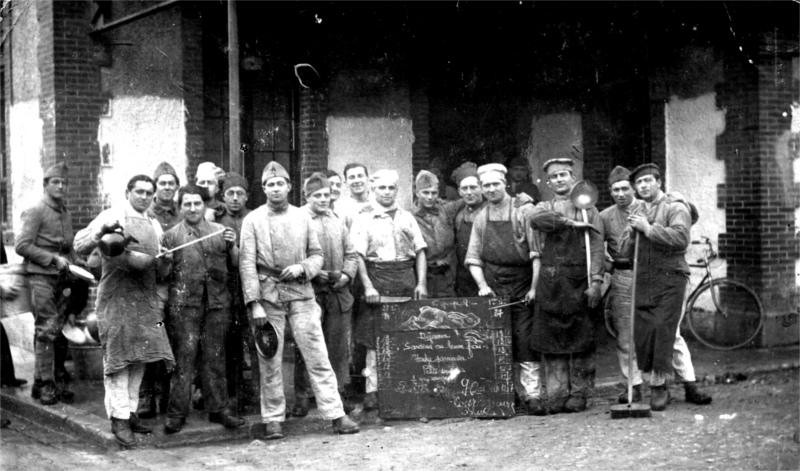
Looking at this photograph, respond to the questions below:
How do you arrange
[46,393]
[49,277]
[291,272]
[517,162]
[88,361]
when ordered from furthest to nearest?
1. [517,162]
2. [88,361]
3. [49,277]
4. [46,393]
5. [291,272]

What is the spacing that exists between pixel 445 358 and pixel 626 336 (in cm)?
159

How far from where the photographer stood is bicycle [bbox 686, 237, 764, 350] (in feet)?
33.5

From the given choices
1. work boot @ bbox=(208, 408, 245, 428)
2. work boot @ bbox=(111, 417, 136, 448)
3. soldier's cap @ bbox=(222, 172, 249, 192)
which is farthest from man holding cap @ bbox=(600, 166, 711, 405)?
work boot @ bbox=(111, 417, 136, 448)

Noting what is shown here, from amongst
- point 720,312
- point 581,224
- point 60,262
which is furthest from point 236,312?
point 720,312

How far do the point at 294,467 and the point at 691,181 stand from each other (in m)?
6.94

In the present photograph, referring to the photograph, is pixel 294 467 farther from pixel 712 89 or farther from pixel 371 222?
pixel 712 89

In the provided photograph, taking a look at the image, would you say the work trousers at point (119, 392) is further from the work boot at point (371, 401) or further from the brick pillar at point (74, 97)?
the brick pillar at point (74, 97)

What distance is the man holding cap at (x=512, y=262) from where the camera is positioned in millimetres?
7496

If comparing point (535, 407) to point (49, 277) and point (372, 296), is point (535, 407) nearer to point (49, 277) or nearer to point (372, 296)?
point (372, 296)

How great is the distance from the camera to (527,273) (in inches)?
297

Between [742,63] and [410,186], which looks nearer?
[742,63]

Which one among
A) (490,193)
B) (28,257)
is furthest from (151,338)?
(490,193)


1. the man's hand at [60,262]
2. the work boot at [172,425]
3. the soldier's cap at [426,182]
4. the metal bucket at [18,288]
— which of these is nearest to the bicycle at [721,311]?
the soldier's cap at [426,182]

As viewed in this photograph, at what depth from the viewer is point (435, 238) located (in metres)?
7.99
